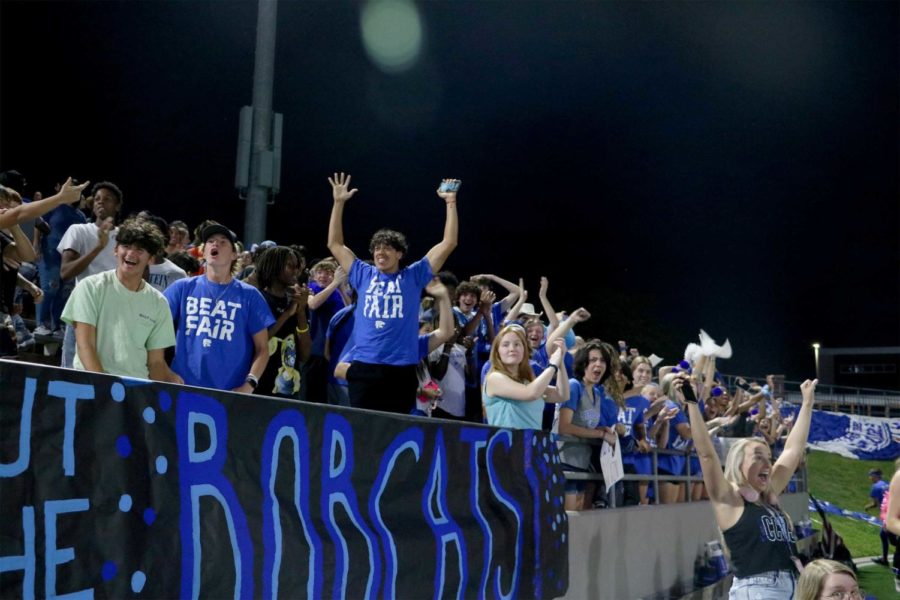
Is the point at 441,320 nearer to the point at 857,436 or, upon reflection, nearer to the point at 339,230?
the point at 339,230

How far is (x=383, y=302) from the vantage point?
784 centimetres

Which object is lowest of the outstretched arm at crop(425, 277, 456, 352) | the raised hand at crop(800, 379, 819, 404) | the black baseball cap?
the raised hand at crop(800, 379, 819, 404)

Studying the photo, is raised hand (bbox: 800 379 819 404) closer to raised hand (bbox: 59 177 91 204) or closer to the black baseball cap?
the black baseball cap

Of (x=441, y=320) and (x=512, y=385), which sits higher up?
(x=441, y=320)

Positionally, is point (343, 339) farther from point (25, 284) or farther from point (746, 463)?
point (746, 463)

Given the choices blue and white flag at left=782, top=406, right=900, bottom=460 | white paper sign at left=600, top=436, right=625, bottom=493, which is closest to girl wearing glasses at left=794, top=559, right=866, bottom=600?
white paper sign at left=600, top=436, right=625, bottom=493

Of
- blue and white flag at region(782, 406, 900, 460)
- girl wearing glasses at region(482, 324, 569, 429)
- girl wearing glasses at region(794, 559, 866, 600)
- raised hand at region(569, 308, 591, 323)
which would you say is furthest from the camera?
blue and white flag at region(782, 406, 900, 460)

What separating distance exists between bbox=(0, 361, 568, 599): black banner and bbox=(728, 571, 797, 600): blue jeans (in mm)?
1574

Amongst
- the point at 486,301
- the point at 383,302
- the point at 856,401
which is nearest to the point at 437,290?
the point at 383,302

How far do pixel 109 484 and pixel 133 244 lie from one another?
2387 millimetres

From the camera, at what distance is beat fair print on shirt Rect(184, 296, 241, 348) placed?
6.29 m

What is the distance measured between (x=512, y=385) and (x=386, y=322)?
3.57 feet

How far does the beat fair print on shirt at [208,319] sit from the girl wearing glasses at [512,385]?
6.93ft

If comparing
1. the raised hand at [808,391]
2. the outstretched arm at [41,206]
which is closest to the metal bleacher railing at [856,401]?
the raised hand at [808,391]
